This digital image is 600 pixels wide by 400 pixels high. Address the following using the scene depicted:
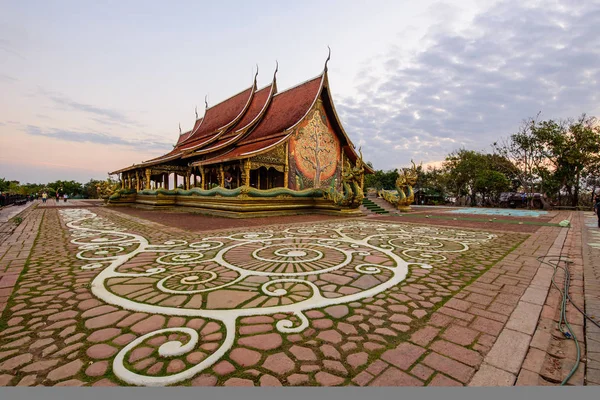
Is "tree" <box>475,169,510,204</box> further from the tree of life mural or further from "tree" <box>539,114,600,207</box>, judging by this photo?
the tree of life mural

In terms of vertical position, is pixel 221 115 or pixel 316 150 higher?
pixel 221 115

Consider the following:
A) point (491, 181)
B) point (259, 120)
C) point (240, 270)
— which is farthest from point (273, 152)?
point (491, 181)

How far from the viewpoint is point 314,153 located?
1484cm

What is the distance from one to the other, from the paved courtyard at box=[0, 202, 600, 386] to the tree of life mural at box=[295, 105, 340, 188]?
1049 cm

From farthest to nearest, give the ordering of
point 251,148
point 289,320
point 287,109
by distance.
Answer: point 287,109 < point 251,148 < point 289,320

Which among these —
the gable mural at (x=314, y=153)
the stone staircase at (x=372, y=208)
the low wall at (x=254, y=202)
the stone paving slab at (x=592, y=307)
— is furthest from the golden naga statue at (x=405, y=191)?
the stone paving slab at (x=592, y=307)

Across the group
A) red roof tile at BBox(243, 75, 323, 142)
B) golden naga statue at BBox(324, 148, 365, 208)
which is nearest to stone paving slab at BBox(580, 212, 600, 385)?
golden naga statue at BBox(324, 148, 365, 208)

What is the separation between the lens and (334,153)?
634 inches

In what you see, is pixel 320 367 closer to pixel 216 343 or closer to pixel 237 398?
pixel 237 398

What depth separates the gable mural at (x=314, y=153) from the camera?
45.6ft

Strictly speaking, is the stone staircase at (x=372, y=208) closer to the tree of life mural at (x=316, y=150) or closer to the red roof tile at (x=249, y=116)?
the tree of life mural at (x=316, y=150)

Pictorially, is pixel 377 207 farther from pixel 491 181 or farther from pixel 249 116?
pixel 491 181

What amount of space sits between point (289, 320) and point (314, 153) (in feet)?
43.4

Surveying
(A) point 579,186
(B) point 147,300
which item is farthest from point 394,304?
(A) point 579,186
